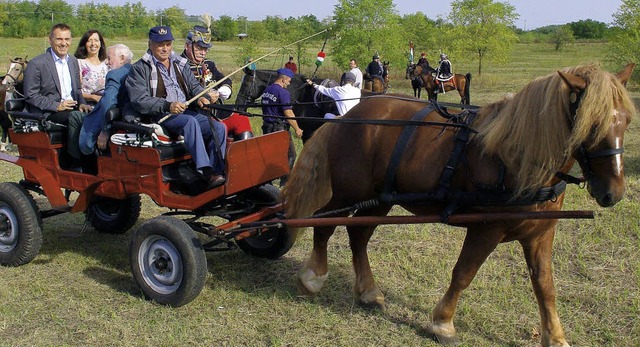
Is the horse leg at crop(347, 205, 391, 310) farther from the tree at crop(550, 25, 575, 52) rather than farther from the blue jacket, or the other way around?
the tree at crop(550, 25, 575, 52)

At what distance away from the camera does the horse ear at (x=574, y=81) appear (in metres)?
3.15

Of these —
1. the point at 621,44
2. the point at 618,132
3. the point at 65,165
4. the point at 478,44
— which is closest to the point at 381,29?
the point at 478,44

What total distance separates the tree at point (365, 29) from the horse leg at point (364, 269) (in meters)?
23.2

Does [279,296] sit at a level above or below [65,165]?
below

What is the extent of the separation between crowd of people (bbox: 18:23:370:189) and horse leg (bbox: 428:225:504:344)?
1.28 meters

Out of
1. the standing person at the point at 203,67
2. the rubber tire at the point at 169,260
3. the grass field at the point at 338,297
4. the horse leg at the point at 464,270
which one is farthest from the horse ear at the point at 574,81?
the standing person at the point at 203,67

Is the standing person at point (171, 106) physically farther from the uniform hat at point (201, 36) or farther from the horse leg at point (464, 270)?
the horse leg at point (464, 270)

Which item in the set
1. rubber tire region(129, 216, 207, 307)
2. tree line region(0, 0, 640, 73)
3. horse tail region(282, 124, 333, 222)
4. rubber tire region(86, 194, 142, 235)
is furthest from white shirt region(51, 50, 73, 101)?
tree line region(0, 0, 640, 73)

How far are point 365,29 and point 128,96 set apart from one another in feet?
78.5

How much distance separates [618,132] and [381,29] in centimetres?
2543

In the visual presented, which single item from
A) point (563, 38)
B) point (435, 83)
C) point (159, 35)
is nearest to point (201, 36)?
point (159, 35)

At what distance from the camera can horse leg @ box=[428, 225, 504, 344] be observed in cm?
383

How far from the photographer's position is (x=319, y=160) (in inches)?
182

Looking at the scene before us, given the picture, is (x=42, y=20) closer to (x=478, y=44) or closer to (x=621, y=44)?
(x=478, y=44)
